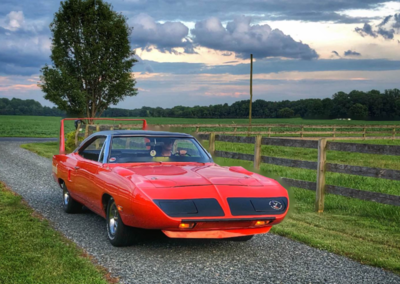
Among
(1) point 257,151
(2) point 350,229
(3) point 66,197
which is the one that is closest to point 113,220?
(3) point 66,197

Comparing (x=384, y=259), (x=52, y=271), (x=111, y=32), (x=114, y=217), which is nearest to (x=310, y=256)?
(x=384, y=259)

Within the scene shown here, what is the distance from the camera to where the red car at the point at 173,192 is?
5.21 m

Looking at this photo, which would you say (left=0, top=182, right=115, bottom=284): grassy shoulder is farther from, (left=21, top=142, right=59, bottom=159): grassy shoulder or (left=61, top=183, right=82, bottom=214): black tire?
(left=21, top=142, right=59, bottom=159): grassy shoulder

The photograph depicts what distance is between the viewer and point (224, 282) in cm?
467

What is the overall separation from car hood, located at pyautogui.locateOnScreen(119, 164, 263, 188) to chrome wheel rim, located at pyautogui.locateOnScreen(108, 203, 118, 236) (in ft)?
1.72

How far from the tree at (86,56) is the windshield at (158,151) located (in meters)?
28.5

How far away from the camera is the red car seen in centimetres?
521

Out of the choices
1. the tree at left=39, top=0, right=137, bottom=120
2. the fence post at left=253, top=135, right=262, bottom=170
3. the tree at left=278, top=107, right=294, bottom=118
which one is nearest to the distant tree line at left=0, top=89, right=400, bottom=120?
the tree at left=278, top=107, right=294, bottom=118

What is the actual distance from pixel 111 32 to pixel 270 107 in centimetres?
7351

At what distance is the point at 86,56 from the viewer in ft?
114

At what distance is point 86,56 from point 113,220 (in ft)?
99.6

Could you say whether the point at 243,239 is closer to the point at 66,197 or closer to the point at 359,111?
the point at 66,197

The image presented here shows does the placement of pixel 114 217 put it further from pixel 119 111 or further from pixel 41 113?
pixel 41 113

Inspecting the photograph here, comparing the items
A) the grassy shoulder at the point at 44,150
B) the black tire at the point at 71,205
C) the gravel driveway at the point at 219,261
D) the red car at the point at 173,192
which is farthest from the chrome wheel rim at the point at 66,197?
the grassy shoulder at the point at 44,150
